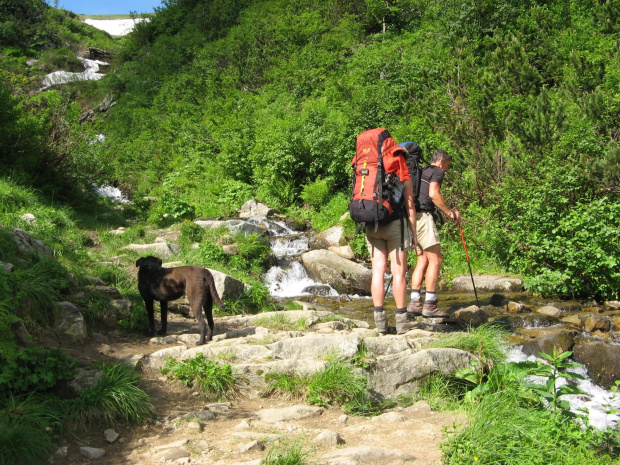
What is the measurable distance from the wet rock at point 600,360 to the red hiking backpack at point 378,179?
383cm

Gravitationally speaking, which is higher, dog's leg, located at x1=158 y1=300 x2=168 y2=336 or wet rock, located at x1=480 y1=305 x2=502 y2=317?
dog's leg, located at x1=158 y1=300 x2=168 y2=336

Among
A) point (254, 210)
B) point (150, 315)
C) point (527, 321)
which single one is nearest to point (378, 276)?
point (150, 315)

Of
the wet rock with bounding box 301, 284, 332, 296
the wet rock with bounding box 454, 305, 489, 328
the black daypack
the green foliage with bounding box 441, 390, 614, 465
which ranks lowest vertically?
the wet rock with bounding box 301, 284, 332, 296

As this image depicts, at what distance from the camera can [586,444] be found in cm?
365

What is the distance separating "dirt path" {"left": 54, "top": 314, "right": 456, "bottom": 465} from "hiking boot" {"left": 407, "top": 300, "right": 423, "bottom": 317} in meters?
1.99

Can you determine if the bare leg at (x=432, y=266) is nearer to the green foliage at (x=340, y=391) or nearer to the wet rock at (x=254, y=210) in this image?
the green foliage at (x=340, y=391)

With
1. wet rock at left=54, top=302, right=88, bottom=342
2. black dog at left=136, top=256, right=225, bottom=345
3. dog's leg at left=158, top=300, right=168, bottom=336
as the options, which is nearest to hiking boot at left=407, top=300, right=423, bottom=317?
black dog at left=136, top=256, right=225, bottom=345

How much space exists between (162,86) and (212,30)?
8.11 meters

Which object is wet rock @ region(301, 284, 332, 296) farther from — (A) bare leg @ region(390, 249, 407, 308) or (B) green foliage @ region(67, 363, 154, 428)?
(B) green foliage @ region(67, 363, 154, 428)

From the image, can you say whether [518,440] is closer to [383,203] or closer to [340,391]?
[340,391]

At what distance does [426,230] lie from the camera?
21.8 feet

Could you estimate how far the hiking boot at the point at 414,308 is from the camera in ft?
22.4

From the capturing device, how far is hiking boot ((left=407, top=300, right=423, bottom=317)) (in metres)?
6.82

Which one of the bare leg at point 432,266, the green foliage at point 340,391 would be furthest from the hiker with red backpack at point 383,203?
the green foliage at point 340,391
